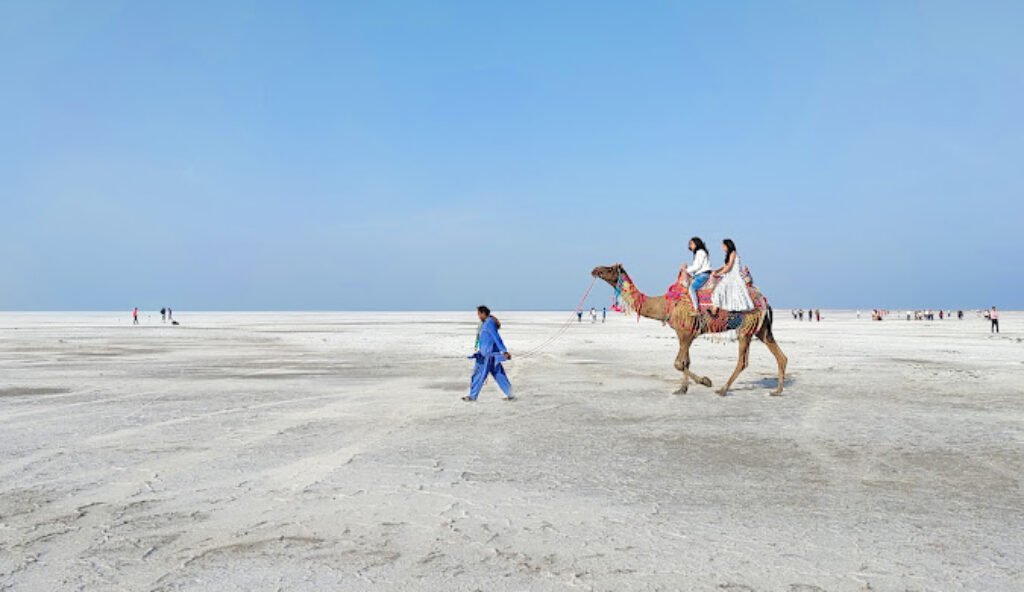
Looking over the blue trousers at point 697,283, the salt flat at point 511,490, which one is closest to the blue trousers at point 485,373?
the salt flat at point 511,490

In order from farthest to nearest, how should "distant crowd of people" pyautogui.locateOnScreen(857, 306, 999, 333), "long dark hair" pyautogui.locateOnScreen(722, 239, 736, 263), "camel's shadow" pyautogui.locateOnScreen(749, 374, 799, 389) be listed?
"distant crowd of people" pyautogui.locateOnScreen(857, 306, 999, 333) → "camel's shadow" pyautogui.locateOnScreen(749, 374, 799, 389) → "long dark hair" pyautogui.locateOnScreen(722, 239, 736, 263)

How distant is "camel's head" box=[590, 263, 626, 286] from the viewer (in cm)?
1407

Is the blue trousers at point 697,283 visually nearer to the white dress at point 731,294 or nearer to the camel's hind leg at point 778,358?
the white dress at point 731,294

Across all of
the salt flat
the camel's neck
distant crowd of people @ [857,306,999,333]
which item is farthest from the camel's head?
distant crowd of people @ [857,306,999,333]

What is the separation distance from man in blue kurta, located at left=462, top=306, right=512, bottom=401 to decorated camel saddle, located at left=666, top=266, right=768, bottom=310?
3.61m

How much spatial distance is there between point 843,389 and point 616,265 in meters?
4.91

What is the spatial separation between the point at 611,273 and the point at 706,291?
6.58 feet

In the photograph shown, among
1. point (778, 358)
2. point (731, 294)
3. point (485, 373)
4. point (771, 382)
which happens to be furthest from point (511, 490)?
point (771, 382)

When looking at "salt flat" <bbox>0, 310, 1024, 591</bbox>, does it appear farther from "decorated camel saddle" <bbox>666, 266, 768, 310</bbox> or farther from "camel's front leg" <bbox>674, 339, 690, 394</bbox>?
"decorated camel saddle" <bbox>666, 266, 768, 310</bbox>

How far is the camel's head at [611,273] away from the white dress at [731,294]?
2.02 meters

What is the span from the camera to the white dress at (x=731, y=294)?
42.0 ft

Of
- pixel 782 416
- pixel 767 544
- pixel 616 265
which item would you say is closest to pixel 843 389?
pixel 782 416

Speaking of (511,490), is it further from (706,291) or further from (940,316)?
(940,316)

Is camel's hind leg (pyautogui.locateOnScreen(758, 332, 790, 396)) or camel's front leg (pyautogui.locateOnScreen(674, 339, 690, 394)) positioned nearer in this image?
camel's hind leg (pyautogui.locateOnScreen(758, 332, 790, 396))
